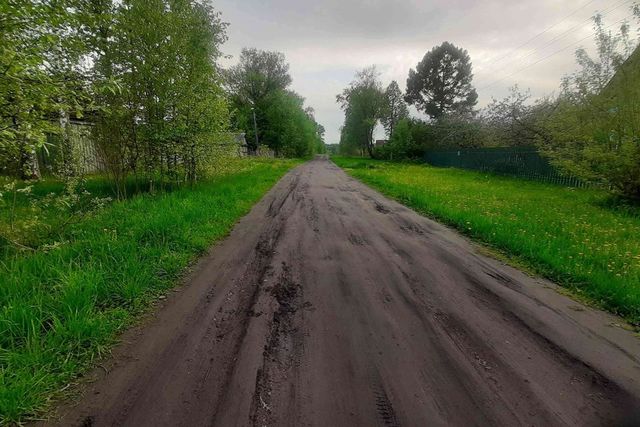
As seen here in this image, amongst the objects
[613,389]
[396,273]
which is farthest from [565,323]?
[396,273]

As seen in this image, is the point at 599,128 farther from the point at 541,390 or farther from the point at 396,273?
the point at 541,390

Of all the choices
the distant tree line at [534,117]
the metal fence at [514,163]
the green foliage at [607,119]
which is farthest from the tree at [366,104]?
the green foliage at [607,119]

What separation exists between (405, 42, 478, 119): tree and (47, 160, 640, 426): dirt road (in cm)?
4808

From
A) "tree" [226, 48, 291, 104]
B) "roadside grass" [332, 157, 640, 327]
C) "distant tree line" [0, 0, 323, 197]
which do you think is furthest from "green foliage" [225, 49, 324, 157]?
"roadside grass" [332, 157, 640, 327]

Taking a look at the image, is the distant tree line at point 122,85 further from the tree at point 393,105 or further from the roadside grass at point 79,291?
the tree at point 393,105

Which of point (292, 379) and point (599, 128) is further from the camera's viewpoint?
point (599, 128)

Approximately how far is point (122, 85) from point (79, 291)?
5730 mm

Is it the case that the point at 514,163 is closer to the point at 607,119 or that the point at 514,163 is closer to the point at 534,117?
the point at 534,117

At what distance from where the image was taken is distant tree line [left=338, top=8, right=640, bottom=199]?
886cm

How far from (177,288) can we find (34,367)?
1615 millimetres

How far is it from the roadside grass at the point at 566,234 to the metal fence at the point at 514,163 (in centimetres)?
345

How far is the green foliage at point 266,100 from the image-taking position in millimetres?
48203

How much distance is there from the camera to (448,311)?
3369mm

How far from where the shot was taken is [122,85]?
22.9 feet
